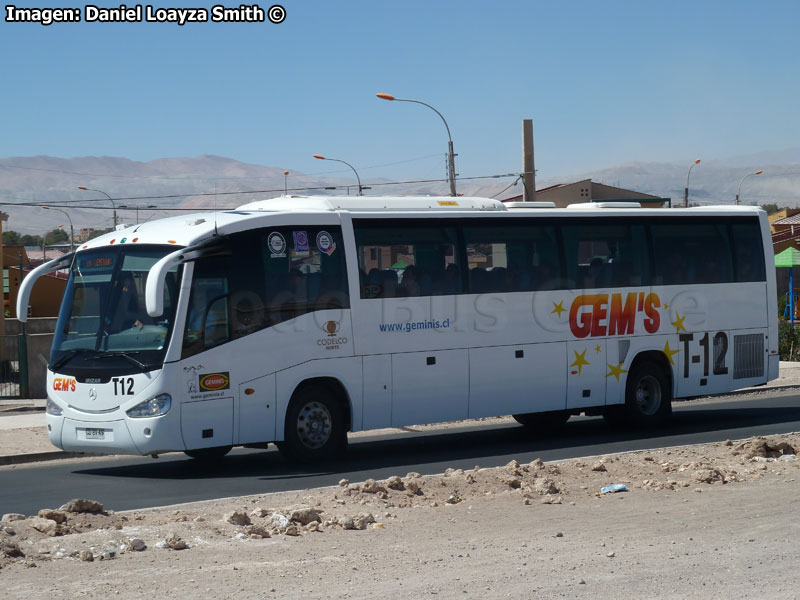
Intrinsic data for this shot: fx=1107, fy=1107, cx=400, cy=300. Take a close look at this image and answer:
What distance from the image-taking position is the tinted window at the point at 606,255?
16.7m

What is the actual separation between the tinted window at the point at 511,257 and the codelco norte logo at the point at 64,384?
219 inches

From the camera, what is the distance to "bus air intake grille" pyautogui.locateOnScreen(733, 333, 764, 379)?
720 inches

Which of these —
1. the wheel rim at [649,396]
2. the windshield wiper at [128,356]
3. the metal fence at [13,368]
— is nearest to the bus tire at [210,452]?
the windshield wiper at [128,356]

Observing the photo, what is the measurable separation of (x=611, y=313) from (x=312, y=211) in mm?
5214

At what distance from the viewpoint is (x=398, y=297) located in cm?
1492

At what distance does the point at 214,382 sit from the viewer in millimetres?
13211

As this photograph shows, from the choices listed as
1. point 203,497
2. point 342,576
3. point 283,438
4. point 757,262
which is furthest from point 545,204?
point 342,576

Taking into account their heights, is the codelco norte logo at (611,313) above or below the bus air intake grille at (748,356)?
above

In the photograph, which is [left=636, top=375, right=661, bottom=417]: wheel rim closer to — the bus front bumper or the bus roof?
the bus roof

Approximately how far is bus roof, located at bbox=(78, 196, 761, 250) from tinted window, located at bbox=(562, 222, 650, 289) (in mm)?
263

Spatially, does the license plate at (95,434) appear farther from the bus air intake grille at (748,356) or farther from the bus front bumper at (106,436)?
the bus air intake grille at (748,356)

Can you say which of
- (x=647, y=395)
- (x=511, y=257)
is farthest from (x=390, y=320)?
(x=647, y=395)

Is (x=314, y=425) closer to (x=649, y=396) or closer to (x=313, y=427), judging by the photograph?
(x=313, y=427)

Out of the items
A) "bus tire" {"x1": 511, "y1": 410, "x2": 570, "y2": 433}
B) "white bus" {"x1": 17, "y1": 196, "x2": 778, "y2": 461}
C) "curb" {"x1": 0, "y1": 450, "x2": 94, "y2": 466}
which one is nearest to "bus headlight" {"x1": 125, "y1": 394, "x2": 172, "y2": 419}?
"white bus" {"x1": 17, "y1": 196, "x2": 778, "y2": 461}
